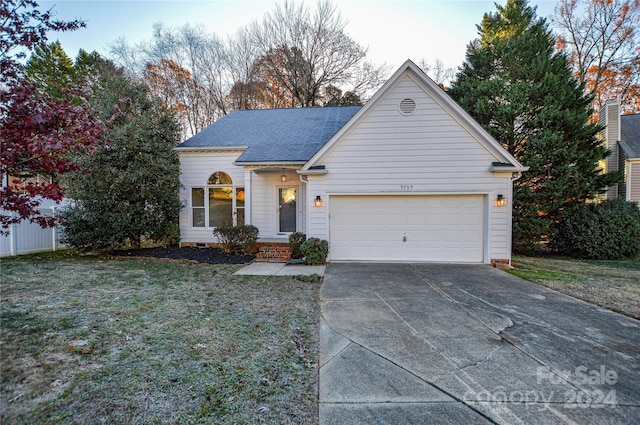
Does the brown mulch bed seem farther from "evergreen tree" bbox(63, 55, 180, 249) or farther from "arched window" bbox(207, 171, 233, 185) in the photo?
"arched window" bbox(207, 171, 233, 185)

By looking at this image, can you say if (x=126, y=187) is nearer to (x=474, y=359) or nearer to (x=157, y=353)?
(x=157, y=353)

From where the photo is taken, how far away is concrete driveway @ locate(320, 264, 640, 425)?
2.47 m

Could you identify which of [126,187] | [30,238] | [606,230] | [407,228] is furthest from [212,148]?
[606,230]

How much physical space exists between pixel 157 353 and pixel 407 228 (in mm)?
7333

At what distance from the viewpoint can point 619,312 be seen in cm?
482

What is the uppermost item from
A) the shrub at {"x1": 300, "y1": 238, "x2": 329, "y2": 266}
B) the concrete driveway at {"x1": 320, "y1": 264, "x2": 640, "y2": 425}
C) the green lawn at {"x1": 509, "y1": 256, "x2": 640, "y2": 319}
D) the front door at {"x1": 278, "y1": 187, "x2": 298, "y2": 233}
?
the front door at {"x1": 278, "y1": 187, "x2": 298, "y2": 233}

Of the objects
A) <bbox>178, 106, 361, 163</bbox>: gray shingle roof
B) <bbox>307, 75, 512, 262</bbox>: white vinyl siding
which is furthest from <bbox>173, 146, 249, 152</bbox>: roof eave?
<bbox>307, 75, 512, 262</bbox>: white vinyl siding

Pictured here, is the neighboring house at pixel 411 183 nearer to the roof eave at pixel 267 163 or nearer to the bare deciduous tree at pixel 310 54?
the roof eave at pixel 267 163

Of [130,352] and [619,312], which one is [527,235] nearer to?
[619,312]

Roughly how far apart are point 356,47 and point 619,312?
21948 mm

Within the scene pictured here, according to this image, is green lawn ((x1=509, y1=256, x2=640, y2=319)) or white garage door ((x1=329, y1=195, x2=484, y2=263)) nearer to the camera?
green lawn ((x1=509, y1=256, x2=640, y2=319))

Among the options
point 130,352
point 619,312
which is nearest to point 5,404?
point 130,352

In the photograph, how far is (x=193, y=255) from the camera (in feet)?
31.8

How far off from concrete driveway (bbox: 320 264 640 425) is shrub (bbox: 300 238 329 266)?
278 cm
